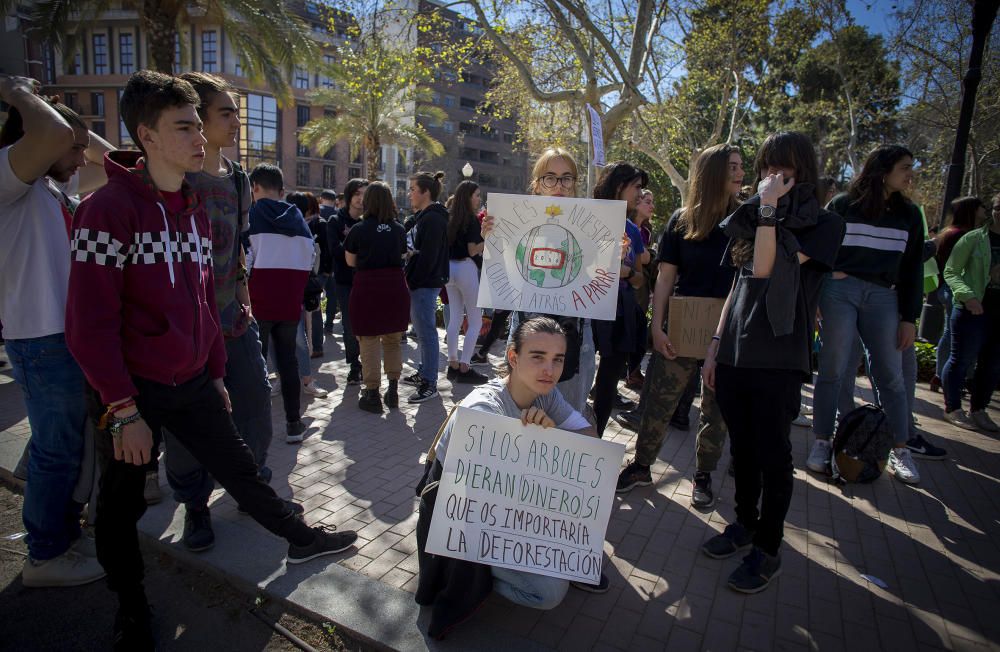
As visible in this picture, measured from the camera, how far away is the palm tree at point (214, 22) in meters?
10.5

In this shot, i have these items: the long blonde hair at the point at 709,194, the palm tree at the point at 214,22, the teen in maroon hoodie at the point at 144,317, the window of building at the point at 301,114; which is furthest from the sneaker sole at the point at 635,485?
the window of building at the point at 301,114

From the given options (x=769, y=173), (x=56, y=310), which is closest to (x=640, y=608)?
(x=769, y=173)

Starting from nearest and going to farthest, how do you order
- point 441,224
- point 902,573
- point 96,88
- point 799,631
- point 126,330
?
point 126,330 → point 799,631 → point 902,573 → point 441,224 → point 96,88

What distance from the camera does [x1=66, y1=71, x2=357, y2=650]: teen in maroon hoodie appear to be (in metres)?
2.10

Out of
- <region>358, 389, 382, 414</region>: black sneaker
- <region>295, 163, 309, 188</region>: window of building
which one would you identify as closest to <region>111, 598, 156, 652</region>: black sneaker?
<region>358, 389, 382, 414</region>: black sneaker

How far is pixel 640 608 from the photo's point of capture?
2.73m

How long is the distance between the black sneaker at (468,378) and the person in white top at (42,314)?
4.16 metres

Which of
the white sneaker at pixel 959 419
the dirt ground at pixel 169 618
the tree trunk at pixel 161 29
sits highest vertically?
A: the tree trunk at pixel 161 29

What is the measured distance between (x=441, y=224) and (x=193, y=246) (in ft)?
11.7

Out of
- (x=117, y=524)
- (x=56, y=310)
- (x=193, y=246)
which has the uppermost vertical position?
(x=193, y=246)

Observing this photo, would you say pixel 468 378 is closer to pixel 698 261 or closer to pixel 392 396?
pixel 392 396

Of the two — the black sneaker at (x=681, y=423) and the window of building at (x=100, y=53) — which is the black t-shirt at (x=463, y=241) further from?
the window of building at (x=100, y=53)

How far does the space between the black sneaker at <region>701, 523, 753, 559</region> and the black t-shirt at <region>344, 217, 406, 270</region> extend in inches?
141

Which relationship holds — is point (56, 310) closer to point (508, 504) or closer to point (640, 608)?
point (508, 504)
